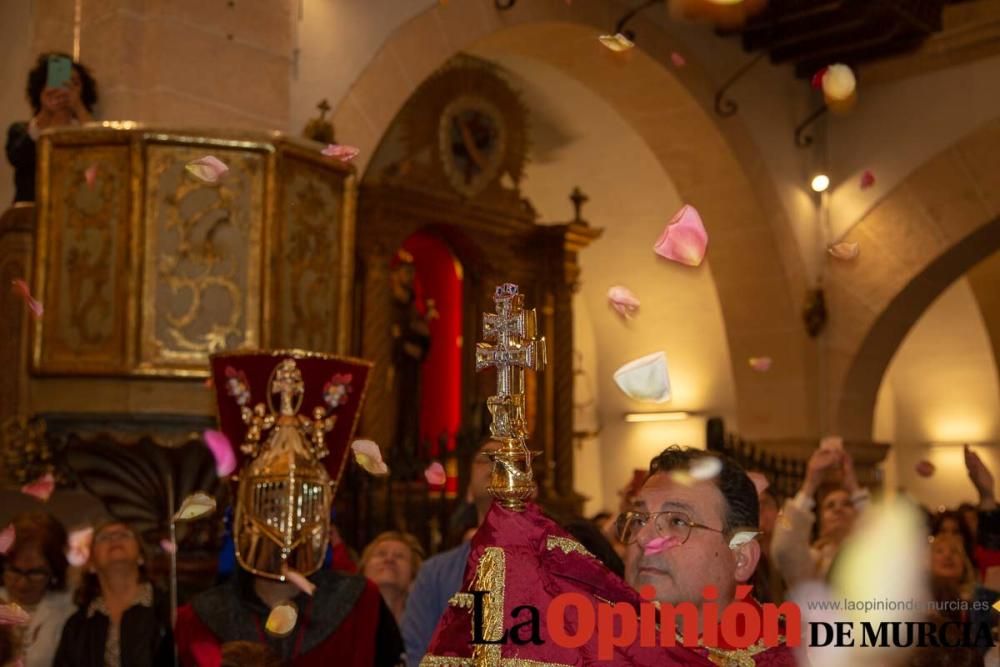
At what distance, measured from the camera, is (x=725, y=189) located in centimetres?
947

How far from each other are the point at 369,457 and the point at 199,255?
1498mm

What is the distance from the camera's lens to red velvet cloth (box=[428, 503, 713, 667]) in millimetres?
1825

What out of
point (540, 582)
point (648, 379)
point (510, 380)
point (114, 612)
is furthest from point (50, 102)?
point (540, 582)

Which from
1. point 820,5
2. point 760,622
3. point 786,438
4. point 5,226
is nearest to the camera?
point 760,622

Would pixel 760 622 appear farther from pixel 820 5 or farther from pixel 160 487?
pixel 820 5

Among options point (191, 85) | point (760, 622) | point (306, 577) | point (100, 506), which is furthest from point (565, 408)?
point (760, 622)

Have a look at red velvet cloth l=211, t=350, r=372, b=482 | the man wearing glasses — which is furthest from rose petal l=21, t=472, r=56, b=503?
the man wearing glasses

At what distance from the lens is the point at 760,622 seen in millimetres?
2391

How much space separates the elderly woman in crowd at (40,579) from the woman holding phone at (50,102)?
6.48 feet

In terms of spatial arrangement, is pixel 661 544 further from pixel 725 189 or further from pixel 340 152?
pixel 725 189

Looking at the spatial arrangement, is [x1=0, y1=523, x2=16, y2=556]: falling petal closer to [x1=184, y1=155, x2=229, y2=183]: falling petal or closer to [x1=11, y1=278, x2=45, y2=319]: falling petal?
[x1=11, y1=278, x2=45, y2=319]: falling petal

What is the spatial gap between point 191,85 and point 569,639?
4.42 meters

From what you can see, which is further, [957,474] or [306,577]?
[957,474]

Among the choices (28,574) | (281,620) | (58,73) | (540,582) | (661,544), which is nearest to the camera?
(540,582)
